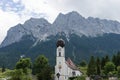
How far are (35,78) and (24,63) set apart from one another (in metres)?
13.2

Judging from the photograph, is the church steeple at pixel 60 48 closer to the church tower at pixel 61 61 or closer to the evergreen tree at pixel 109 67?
the church tower at pixel 61 61

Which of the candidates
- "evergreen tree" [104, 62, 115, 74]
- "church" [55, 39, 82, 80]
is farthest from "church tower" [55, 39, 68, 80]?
"evergreen tree" [104, 62, 115, 74]

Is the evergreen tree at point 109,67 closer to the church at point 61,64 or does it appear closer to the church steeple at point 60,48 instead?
the church at point 61,64

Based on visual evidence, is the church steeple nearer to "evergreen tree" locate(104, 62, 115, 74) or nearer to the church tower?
the church tower

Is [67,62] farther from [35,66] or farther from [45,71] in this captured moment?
[45,71]

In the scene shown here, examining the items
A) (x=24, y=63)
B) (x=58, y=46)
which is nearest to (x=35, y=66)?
(x=24, y=63)

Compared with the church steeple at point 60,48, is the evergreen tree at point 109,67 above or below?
below

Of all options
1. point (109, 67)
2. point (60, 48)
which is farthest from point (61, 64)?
point (109, 67)

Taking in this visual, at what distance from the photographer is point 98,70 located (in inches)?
4894

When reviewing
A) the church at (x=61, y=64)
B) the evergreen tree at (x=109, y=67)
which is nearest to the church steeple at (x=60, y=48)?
the church at (x=61, y=64)

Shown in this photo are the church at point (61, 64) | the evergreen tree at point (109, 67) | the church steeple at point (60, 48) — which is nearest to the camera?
the evergreen tree at point (109, 67)

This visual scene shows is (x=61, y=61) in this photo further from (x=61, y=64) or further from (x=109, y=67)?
(x=109, y=67)

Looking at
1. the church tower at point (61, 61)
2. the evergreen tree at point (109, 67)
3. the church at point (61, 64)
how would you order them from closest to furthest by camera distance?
1. the evergreen tree at point (109, 67)
2. the church at point (61, 64)
3. the church tower at point (61, 61)

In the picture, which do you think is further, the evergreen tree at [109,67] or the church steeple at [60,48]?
the church steeple at [60,48]
